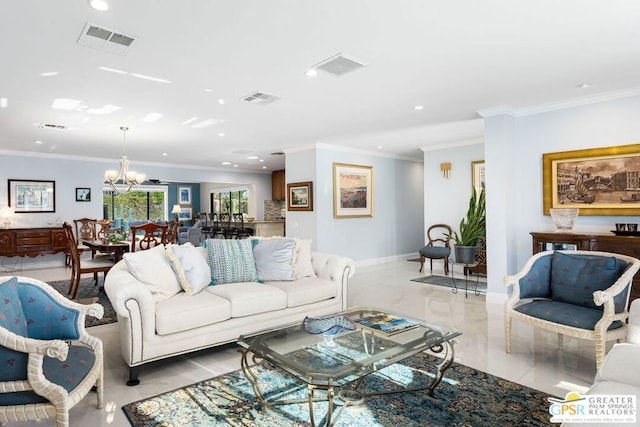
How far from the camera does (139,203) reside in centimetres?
1386

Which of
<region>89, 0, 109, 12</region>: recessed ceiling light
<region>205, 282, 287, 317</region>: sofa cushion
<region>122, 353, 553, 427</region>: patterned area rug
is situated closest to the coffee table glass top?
<region>122, 353, 553, 427</region>: patterned area rug

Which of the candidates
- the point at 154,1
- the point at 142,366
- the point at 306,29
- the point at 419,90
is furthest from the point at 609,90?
the point at 142,366

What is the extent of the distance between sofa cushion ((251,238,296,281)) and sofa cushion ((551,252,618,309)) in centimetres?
237

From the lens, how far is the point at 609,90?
396 cm

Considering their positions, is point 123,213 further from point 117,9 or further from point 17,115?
point 117,9

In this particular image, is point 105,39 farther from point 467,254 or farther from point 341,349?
point 467,254

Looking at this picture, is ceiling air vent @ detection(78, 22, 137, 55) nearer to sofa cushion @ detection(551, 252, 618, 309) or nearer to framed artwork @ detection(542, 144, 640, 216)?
sofa cushion @ detection(551, 252, 618, 309)

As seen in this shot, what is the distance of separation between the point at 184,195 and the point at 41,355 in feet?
45.0

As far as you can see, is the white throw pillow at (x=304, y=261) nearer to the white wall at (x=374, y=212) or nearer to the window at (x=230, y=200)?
the white wall at (x=374, y=212)

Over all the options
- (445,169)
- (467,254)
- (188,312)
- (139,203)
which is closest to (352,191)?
(445,169)

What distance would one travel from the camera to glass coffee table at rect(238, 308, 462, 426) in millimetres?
1854

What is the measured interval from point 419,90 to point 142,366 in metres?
3.55

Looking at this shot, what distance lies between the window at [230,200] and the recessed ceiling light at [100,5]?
11126 mm

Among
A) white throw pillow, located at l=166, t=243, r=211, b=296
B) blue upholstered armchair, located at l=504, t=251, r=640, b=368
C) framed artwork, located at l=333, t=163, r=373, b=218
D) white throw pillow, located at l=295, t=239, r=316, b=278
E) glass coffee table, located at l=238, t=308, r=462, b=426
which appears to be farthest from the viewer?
framed artwork, located at l=333, t=163, r=373, b=218
